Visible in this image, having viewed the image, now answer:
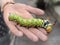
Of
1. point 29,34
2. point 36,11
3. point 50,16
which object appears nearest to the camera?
point 29,34

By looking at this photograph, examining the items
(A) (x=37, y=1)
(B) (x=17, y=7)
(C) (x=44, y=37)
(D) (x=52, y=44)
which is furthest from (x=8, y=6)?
(A) (x=37, y=1)

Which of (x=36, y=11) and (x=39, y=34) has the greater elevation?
(x=36, y=11)

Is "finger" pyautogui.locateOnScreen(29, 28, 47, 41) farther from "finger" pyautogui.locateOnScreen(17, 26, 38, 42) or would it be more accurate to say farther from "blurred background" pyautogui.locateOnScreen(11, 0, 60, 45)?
"blurred background" pyautogui.locateOnScreen(11, 0, 60, 45)

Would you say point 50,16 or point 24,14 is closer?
point 24,14

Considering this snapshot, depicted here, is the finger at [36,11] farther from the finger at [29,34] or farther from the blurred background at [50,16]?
the blurred background at [50,16]

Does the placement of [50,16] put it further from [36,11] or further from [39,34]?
[39,34]

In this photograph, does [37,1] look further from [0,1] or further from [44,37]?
[44,37]

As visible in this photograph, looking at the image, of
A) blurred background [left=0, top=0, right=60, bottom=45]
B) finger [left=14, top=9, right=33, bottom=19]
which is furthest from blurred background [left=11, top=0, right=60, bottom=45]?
finger [left=14, top=9, right=33, bottom=19]

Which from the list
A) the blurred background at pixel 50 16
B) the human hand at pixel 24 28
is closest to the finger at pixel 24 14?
the human hand at pixel 24 28

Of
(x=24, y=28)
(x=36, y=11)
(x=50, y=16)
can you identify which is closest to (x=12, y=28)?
(x=24, y=28)
